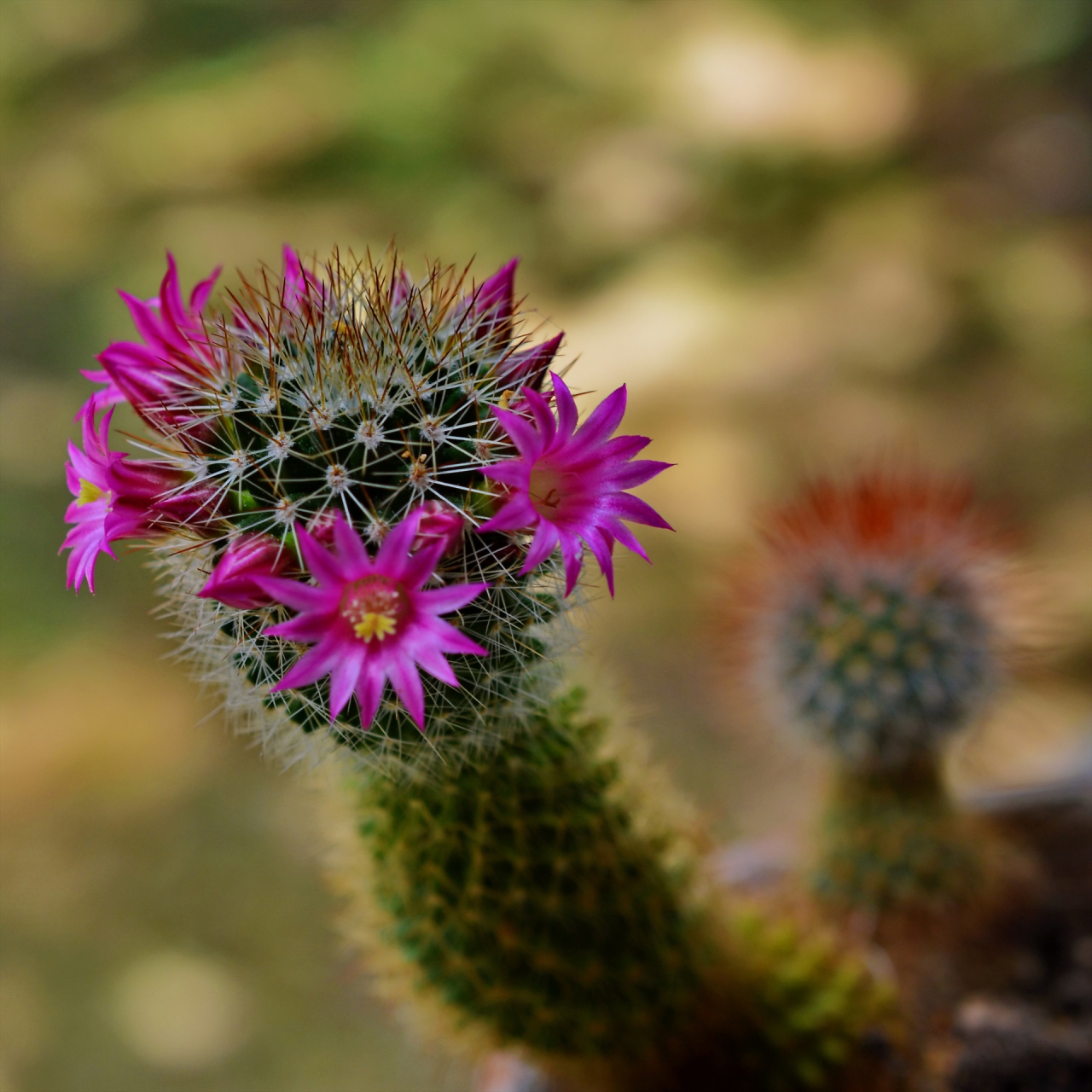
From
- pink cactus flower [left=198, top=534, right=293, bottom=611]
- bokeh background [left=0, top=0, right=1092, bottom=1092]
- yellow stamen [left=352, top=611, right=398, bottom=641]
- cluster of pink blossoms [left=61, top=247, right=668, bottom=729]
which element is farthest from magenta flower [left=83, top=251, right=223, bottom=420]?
bokeh background [left=0, top=0, right=1092, bottom=1092]

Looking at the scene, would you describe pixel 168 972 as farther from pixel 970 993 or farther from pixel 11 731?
pixel 970 993

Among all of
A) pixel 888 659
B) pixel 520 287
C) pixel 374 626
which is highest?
pixel 520 287

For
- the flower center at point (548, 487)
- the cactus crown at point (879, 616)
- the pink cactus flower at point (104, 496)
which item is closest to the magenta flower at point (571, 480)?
the flower center at point (548, 487)

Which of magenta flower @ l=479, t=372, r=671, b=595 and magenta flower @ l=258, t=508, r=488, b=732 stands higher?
magenta flower @ l=479, t=372, r=671, b=595

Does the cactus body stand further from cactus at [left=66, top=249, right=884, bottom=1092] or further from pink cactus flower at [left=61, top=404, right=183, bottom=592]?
pink cactus flower at [left=61, top=404, right=183, bottom=592]

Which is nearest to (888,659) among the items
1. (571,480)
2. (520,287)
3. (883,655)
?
(883,655)

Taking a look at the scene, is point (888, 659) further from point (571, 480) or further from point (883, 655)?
point (571, 480)

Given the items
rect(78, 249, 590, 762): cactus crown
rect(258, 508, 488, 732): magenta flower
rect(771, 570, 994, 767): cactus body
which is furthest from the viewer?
rect(771, 570, 994, 767): cactus body
